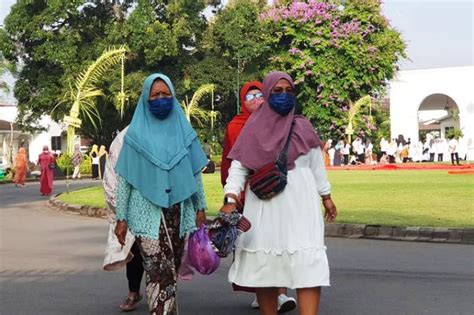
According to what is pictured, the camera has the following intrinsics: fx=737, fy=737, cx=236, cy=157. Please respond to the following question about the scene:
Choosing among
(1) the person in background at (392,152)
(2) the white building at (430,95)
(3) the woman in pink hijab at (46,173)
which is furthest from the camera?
(2) the white building at (430,95)

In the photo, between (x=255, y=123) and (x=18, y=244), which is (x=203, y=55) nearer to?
(x=18, y=244)

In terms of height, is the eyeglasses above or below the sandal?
above

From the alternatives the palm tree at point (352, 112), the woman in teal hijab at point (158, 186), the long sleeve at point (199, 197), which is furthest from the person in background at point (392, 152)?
the woman in teal hijab at point (158, 186)

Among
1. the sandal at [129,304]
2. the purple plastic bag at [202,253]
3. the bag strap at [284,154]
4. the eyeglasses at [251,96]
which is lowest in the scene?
the sandal at [129,304]

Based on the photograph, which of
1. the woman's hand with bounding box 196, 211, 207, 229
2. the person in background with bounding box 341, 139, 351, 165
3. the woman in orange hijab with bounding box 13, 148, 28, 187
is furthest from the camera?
the person in background with bounding box 341, 139, 351, 165

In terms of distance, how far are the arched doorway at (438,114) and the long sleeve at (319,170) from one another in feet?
153

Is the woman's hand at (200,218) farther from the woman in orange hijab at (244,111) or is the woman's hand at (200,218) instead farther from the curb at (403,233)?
the curb at (403,233)

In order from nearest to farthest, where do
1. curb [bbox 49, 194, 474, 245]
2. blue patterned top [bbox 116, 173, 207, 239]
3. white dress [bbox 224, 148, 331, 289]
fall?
white dress [bbox 224, 148, 331, 289]
blue patterned top [bbox 116, 173, 207, 239]
curb [bbox 49, 194, 474, 245]

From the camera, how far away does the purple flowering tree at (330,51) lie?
46.8 metres

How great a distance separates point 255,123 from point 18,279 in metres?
4.24

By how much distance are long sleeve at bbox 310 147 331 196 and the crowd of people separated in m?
37.7

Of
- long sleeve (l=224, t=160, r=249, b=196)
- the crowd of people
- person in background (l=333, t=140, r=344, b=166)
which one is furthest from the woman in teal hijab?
person in background (l=333, t=140, r=344, b=166)

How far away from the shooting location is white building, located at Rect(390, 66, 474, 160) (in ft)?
157

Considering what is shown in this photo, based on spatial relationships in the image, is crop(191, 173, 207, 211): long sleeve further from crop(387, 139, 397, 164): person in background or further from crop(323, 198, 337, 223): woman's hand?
crop(387, 139, 397, 164): person in background
